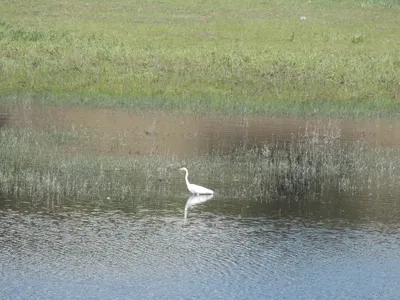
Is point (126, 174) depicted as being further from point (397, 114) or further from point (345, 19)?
point (345, 19)

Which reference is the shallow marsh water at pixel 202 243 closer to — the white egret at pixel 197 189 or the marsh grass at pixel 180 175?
the marsh grass at pixel 180 175

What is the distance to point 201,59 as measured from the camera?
136 feet

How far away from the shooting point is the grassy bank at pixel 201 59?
38.1 metres

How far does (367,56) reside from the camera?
4369 cm

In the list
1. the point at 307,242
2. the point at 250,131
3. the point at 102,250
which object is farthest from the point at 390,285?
the point at 250,131

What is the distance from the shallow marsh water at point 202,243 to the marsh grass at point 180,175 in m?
0.11

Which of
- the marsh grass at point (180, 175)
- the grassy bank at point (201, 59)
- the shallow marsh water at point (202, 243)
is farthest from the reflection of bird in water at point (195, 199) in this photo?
the grassy bank at point (201, 59)

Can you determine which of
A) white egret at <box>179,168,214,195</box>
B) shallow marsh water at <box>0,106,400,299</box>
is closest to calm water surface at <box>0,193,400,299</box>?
shallow marsh water at <box>0,106,400,299</box>

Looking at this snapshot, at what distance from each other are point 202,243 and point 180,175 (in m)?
6.16

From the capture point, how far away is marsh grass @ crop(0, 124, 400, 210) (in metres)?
23.2

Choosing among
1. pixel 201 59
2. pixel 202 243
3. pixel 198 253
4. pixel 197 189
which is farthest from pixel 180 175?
pixel 201 59

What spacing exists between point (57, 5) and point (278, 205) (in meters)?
32.6

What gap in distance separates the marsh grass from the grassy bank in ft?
25.6

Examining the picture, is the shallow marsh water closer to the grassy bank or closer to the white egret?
the white egret
